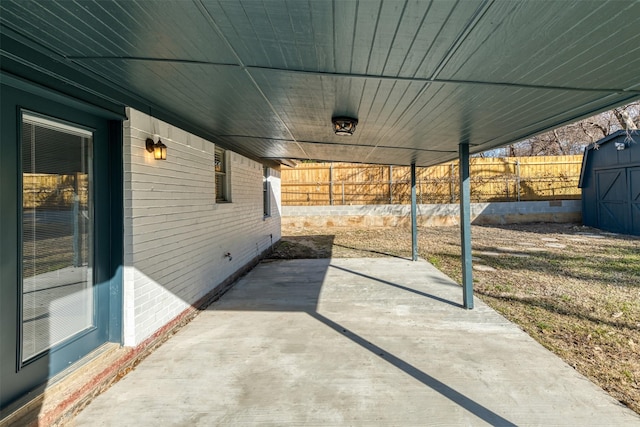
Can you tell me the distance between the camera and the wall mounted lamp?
3201 mm

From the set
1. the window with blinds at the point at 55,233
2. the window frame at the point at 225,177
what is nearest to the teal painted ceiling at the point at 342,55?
the window with blinds at the point at 55,233

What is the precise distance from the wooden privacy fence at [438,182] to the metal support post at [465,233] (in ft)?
35.0

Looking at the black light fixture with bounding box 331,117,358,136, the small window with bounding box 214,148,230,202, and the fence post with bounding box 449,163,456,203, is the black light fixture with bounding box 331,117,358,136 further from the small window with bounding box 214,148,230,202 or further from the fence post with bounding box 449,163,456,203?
the fence post with bounding box 449,163,456,203

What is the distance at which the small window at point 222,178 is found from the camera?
557 centimetres

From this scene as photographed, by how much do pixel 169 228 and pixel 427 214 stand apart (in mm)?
12818

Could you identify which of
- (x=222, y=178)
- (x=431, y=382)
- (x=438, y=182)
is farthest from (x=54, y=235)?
(x=438, y=182)

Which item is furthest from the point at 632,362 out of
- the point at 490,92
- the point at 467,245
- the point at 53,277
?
the point at 53,277

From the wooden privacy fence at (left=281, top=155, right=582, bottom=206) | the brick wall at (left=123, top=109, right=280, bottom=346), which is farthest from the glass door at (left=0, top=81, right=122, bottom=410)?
the wooden privacy fence at (left=281, top=155, right=582, bottom=206)

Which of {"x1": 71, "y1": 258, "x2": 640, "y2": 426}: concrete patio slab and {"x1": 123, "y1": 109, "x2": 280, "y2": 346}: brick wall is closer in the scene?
{"x1": 71, "y1": 258, "x2": 640, "y2": 426}: concrete patio slab

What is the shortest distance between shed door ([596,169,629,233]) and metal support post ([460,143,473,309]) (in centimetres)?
1100

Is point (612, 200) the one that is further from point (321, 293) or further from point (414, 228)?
point (321, 293)

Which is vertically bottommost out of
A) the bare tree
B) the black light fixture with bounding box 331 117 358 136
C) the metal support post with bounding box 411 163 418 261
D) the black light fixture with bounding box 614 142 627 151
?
the metal support post with bounding box 411 163 418 261

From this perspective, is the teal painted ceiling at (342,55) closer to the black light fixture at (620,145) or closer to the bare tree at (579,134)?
the black light fixture at (620,145)

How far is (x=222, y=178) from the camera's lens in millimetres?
5770
